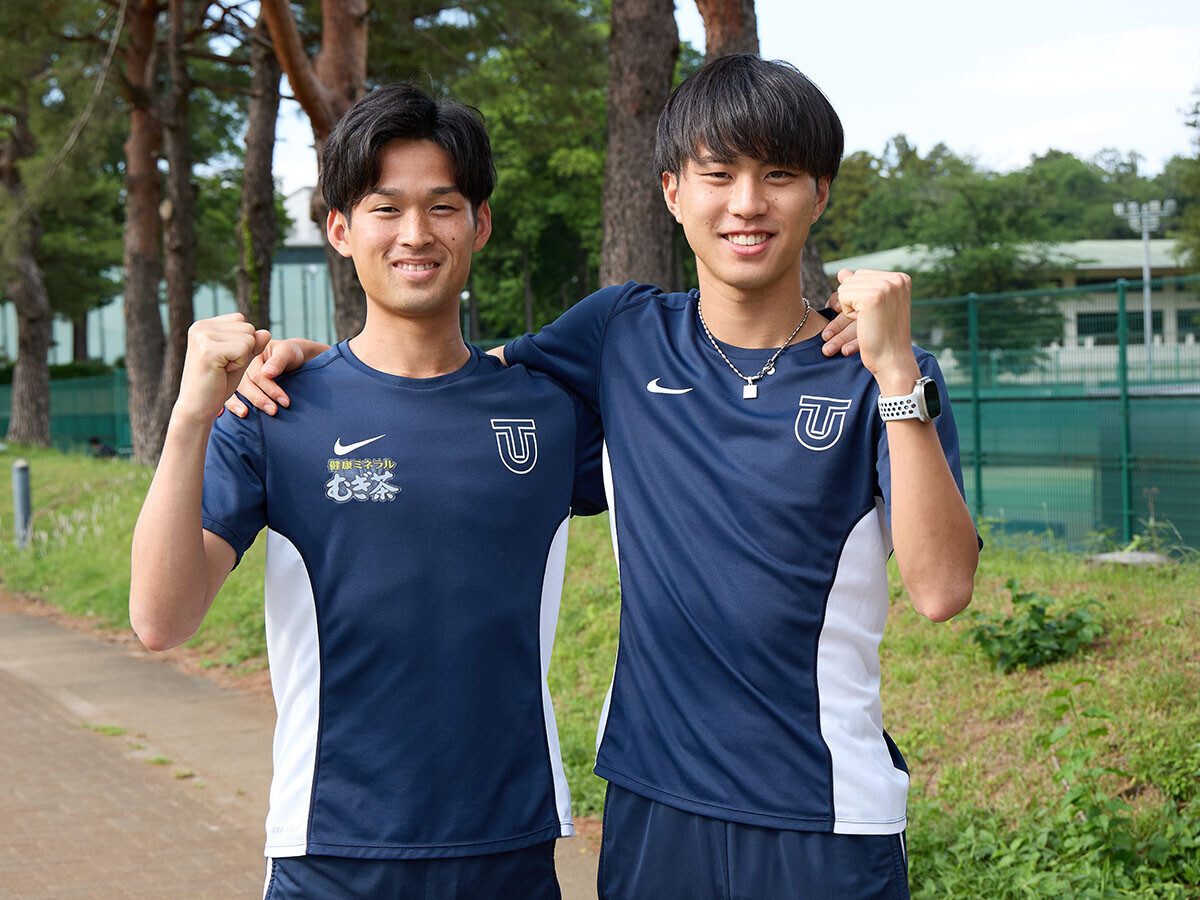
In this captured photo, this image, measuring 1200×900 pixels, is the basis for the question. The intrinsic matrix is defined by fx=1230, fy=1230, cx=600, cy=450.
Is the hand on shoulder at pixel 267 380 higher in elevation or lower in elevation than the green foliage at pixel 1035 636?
higher

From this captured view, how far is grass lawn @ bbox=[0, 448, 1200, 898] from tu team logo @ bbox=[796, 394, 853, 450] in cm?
227

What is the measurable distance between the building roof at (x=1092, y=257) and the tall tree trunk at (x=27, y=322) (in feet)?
90.5

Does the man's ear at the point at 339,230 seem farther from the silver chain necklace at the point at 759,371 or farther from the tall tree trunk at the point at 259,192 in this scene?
the tall tree trunk at the point at 259,192

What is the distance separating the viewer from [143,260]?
60.2 feet

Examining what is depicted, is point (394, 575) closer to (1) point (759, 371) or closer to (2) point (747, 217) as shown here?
(1) point (759, 371)

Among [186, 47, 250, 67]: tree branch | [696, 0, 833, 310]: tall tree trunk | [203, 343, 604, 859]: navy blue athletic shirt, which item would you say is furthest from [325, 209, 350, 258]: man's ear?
[186, 47, 250, 67]: tree branch

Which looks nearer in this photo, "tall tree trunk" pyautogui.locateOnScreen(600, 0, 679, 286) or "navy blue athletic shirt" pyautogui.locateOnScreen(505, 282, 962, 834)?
"navy blue athletic shirt" pyautogui.locateOnScreen(505, 282, 962, 834)

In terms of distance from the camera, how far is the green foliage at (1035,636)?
18.0 ft

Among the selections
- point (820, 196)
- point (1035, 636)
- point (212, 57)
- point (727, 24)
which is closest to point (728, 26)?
point (727, 24)

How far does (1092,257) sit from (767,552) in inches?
2023

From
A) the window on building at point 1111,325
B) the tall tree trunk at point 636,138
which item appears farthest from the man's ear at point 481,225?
the window on building at point 1111,325

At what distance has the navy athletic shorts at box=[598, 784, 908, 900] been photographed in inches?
92.7

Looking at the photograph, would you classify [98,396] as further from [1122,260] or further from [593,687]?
[1122,260]

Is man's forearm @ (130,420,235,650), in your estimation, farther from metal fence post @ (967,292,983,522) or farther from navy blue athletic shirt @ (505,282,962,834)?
metal fence post @ (967,292,983,522)
